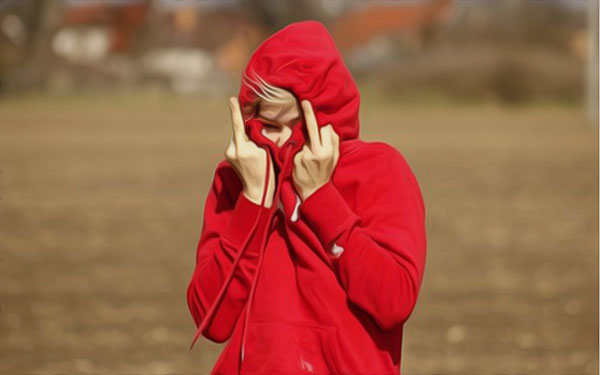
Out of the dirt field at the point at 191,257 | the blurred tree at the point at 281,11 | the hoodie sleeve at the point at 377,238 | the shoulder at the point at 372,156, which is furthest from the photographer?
the blurred tree at the point at 281,11

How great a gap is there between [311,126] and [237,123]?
17 centimetres

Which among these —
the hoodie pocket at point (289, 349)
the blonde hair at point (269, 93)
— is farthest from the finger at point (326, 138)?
the hoodie pocket at point (289, 349)

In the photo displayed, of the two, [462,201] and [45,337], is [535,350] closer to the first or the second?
[45,337]

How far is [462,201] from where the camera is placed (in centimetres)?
1381

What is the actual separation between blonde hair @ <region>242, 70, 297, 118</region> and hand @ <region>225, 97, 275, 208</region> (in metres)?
0.05

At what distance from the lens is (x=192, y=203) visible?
1348 cm

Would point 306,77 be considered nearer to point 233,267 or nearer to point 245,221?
point 245,221

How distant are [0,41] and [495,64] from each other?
109ft

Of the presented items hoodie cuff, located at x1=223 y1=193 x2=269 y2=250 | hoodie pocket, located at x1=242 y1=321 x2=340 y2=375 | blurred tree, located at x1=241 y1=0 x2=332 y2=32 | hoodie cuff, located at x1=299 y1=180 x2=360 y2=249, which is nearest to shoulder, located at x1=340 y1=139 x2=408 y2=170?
hoodie cuff, located at x1=299 y1=180 x2=360 y2=249

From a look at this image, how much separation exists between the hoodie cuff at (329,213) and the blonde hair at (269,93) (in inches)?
8.9

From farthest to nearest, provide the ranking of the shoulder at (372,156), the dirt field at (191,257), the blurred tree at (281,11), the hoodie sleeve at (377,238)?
the blurred tree at (281,11) < the dirt field at (191,257) < the shoulder at (372,156) < the hoodie sleeve at (377,238)

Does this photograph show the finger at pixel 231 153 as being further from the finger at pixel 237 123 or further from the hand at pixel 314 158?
the hand at pixel 314 158

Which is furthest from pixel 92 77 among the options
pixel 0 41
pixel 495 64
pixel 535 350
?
pixel 535 350

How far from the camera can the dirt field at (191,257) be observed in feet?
20.0
